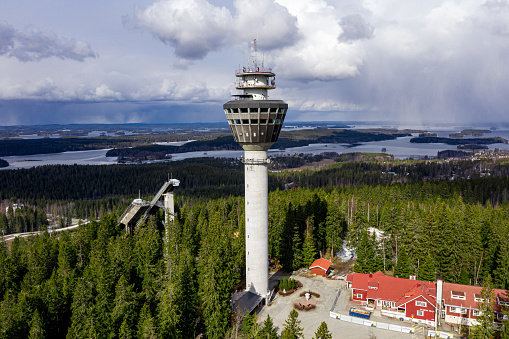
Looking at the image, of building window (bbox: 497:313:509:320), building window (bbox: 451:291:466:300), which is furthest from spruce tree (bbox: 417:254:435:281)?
building window (bbox: 497:313:509:320)

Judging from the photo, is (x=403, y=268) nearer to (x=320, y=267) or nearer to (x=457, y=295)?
(x=457, y=295)

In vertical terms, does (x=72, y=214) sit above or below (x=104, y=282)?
below

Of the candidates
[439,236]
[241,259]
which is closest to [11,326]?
[241,259]

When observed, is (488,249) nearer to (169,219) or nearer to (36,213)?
(169,219)

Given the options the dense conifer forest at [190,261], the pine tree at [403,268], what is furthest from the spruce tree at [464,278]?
the pine tree at [403,268]

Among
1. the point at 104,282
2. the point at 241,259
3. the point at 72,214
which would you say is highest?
the point at 104,282

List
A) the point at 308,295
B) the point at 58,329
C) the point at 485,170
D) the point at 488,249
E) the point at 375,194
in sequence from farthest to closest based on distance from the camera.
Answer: the point at 485,170
the point at 375,194
the point at 488,249
the point at 308,295
the point at 58,329

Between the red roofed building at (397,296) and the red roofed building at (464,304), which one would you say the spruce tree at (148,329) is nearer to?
the red roofed building at (397,296)
